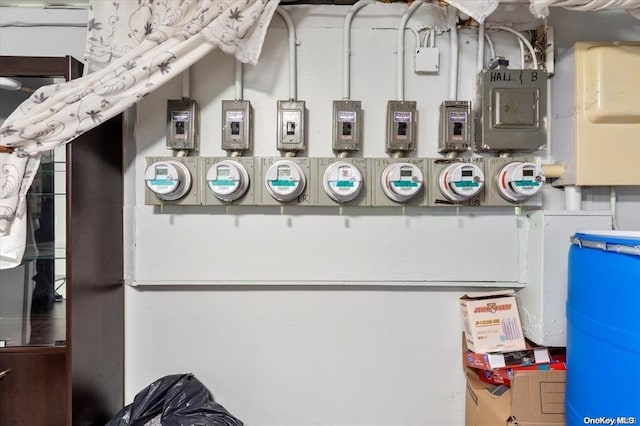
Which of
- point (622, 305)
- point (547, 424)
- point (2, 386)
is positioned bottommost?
point (547, 424)

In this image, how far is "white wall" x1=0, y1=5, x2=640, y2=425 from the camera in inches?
52.2

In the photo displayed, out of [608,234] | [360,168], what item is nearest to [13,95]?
[360,168]

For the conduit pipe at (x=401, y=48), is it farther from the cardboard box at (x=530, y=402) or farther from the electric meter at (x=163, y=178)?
the cardboard box at (x=530, y=402)

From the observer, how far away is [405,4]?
1.32m

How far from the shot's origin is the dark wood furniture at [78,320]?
3.57ft

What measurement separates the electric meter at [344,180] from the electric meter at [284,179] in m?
0.11

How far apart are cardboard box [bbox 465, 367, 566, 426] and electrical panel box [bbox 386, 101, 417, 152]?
2.71ft

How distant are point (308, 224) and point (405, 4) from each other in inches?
34.7

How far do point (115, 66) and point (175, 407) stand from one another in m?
1.13

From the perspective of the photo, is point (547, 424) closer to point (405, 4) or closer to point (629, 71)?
point (629, 71)

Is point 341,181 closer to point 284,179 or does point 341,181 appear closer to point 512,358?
point 284,179

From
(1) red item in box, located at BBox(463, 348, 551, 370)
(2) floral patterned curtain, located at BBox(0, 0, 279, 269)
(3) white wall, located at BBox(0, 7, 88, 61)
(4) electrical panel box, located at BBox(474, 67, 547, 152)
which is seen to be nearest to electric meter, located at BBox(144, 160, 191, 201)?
(2) floral patterned curtain, located at BBox(0, 0, 279, 269)

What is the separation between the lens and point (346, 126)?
1.25 meters

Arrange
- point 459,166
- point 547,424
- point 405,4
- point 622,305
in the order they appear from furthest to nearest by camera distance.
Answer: point 405,4, point 459,166, point 547,424, point 622,305
